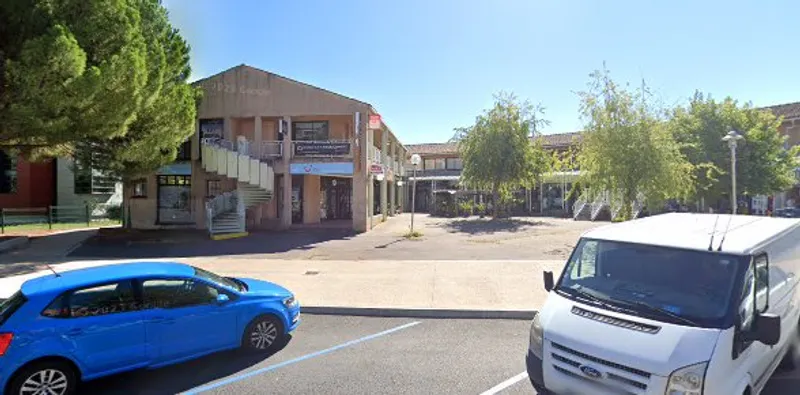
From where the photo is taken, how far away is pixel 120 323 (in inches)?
181

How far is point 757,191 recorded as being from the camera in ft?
85.8

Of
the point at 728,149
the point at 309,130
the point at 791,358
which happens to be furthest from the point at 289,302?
the point at 728,149

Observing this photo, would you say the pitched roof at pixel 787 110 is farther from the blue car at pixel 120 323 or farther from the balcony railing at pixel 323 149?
the blue car at pixel 120 323

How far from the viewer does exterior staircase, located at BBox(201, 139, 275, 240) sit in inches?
758

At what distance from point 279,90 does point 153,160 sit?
23.1 feet

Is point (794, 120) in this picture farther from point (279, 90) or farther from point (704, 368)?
point (704, 368)

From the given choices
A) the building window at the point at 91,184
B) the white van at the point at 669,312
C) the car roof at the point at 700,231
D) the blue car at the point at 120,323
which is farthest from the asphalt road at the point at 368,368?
the building window at the point at 91,184

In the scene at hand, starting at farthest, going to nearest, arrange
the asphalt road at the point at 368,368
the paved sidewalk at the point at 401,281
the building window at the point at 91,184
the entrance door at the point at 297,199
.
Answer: the building window at the point at 91,184, the entrance door at the point at 297,199, the paved sidewalk at the point at 401,281, the asphalt road at the point at 368,368

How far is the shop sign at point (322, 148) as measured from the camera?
21359 millimetres

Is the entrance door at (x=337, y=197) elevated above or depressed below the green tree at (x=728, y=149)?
below

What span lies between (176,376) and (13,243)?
1576 centimetres

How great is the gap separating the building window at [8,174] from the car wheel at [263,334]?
29.7 m

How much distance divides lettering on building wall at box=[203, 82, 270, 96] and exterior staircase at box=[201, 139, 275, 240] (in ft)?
10.0

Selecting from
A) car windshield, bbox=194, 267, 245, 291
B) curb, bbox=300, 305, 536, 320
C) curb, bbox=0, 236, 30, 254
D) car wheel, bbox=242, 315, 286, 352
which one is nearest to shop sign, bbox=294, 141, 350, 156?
curb, bbox=0, 236, 30, 254
